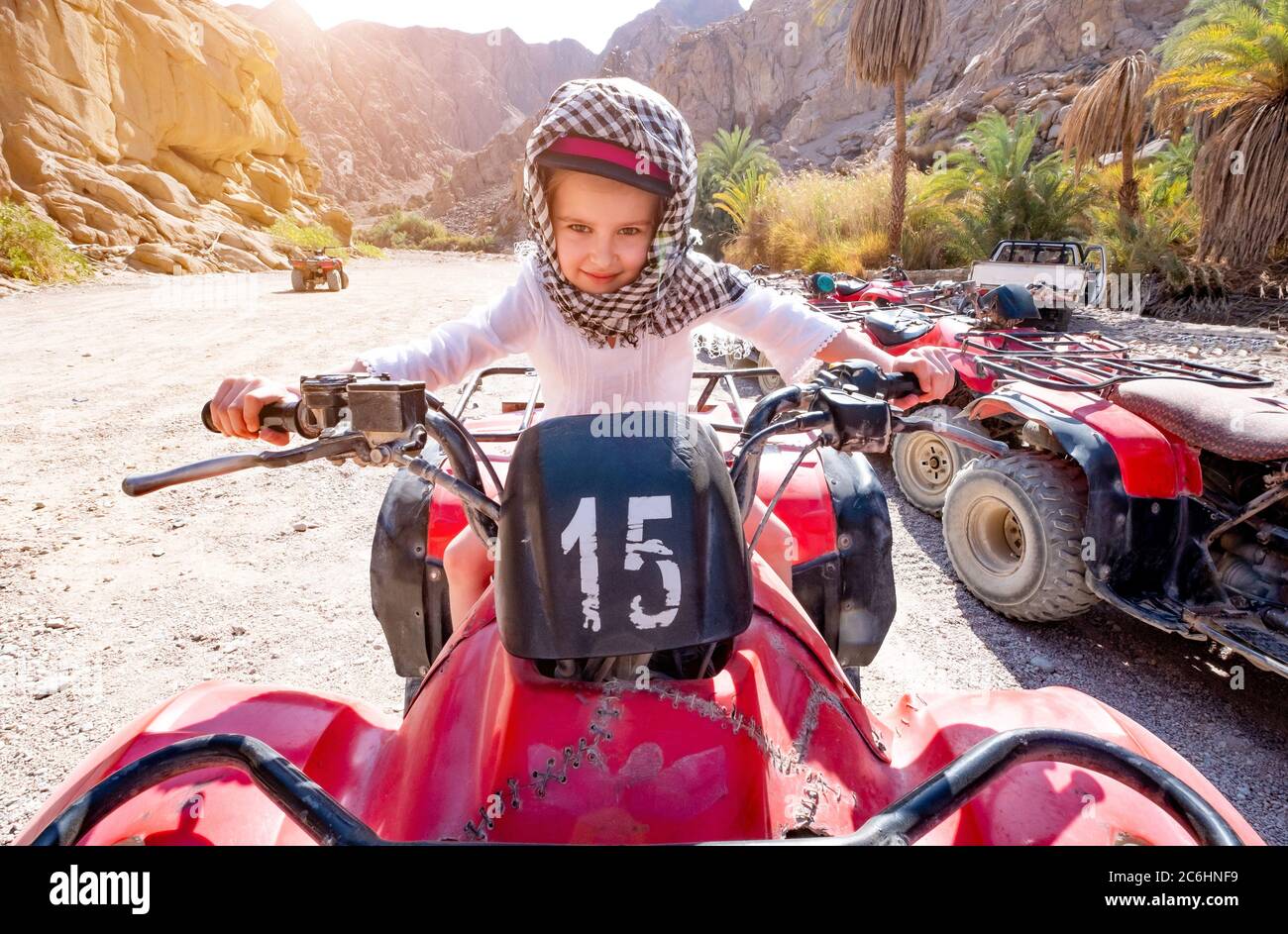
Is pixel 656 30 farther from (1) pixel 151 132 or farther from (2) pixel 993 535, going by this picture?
(2) pixel 993 535

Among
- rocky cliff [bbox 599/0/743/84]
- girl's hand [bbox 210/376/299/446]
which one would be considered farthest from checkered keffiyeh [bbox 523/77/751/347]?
rocky cliff [bbox 599/0/743/84]

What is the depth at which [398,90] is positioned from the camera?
97.0 meters

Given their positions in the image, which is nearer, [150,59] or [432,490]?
[432,490]

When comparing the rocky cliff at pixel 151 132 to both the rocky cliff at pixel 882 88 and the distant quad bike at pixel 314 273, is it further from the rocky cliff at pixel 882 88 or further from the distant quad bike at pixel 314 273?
the rocky cliff at pixel 882 88

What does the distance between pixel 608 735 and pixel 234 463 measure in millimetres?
694

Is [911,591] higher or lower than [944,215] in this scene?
lower

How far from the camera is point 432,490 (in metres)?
2.44

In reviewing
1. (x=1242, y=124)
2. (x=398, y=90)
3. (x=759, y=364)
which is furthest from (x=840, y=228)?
(x=398, y=90)

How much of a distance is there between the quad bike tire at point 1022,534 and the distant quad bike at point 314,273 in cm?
1697

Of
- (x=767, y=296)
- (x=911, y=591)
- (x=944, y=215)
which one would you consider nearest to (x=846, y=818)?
(x=767, y=296)

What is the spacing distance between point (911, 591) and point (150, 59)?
1398 inches

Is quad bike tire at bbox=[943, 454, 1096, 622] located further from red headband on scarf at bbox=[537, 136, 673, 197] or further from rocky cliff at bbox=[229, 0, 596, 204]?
rocky cliff at bbox=[229, 0, 596, 204]

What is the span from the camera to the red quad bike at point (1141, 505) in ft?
8.89
